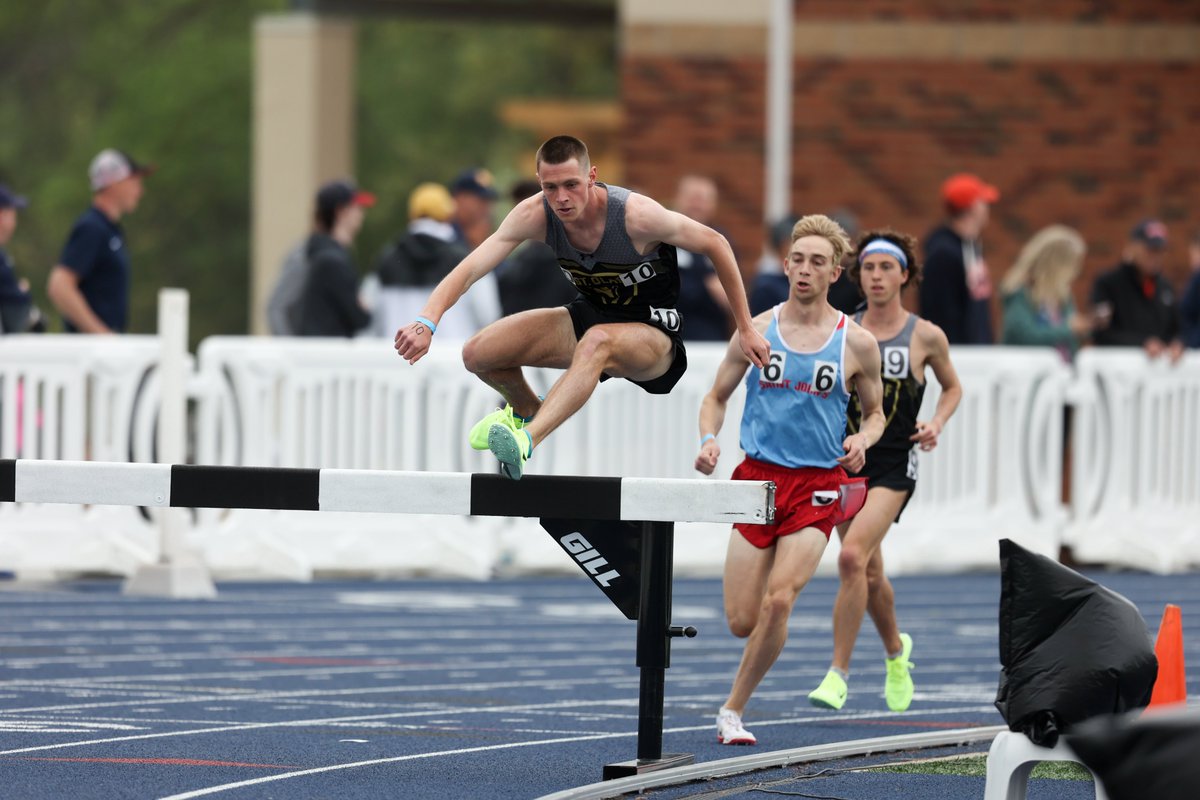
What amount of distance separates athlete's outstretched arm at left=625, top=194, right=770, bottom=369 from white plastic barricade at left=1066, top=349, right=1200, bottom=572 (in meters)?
8.69

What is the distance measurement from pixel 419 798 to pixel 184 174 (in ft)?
140

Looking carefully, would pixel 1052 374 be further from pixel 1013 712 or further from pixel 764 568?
pixel 1013 712

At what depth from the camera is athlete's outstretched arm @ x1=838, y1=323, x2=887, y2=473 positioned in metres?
9.24

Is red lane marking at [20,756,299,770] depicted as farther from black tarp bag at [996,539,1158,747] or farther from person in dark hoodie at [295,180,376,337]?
person in dark hoodie at [295,180,376,337]

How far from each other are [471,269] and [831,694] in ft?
8.62

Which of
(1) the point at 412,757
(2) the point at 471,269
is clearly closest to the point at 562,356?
(2) the point at 471,269

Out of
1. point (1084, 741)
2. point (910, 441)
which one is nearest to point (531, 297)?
point (910, 441)

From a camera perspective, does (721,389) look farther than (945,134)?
No

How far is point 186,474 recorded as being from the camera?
8125 millimetres

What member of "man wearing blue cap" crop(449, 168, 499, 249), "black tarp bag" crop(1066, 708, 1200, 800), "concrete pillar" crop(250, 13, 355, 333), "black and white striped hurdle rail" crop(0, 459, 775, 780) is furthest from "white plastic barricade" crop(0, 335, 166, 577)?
"concrete pillar" crop(250, 13, 355, 333)

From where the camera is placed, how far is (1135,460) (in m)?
17.1

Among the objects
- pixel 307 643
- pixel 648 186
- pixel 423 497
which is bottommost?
pixel 307 643

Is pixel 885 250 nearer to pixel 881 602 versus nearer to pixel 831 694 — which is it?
pixel 881 602

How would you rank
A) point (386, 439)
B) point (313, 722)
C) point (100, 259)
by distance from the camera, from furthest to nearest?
point (386, 439)
point (100, 259)
point (313, 722)
